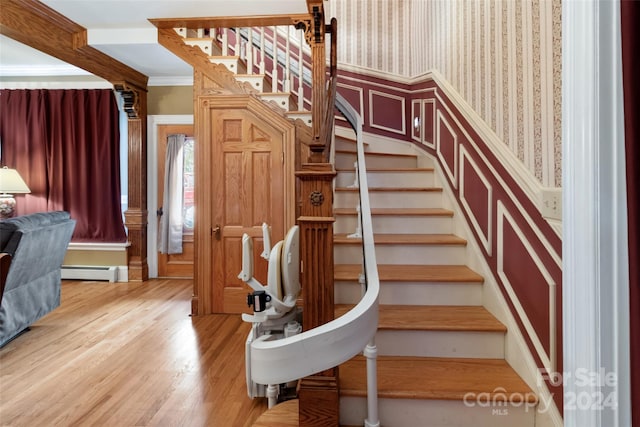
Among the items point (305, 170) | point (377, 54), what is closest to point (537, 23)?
point (305, 170)

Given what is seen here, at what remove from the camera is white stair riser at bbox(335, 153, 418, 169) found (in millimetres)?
3377

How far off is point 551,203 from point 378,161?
84.9 inches

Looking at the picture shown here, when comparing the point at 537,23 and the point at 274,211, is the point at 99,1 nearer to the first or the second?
the point at 274,211

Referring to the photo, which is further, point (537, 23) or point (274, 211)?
point (274, 211)

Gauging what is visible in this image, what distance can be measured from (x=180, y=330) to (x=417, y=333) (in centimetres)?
223

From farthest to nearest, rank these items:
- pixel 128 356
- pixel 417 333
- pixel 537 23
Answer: pixel 128 356, pixel 417 333, pixel 537 23

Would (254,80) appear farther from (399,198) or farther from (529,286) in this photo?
(529,286)

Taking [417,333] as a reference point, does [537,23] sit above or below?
above

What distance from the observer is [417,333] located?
1.78 meters

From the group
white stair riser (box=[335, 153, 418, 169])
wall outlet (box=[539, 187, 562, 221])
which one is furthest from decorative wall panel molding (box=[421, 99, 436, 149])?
wall outlet (box=[539, 187, 562, 221])

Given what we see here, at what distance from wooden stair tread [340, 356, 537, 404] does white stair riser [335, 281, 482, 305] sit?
371mm

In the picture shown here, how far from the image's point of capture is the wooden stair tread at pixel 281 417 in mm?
1558

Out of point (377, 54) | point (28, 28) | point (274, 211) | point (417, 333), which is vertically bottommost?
point (417, 333)

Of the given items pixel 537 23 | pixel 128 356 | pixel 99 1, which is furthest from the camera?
pixel 99 1
